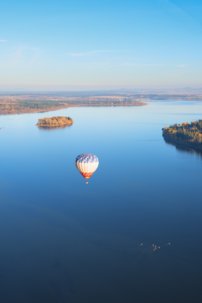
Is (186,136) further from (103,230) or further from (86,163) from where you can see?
(103,230)

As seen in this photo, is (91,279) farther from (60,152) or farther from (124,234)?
(60,152)

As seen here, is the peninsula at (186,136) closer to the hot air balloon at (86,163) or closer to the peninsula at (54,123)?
the peninsula at (54,123)

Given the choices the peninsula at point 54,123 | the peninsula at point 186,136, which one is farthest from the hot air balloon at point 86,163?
the peninsula at point 54,123

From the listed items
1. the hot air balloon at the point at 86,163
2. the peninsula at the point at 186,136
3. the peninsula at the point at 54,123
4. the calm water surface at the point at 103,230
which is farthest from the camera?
the peninsula at the point at 54,123

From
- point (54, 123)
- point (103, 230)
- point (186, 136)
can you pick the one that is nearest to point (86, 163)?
point (103, 230)

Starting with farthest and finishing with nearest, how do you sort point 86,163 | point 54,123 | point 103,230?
point 54,123 → point 86,163 → point 103,230

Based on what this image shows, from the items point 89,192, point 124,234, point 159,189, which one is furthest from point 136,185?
point 124,234
